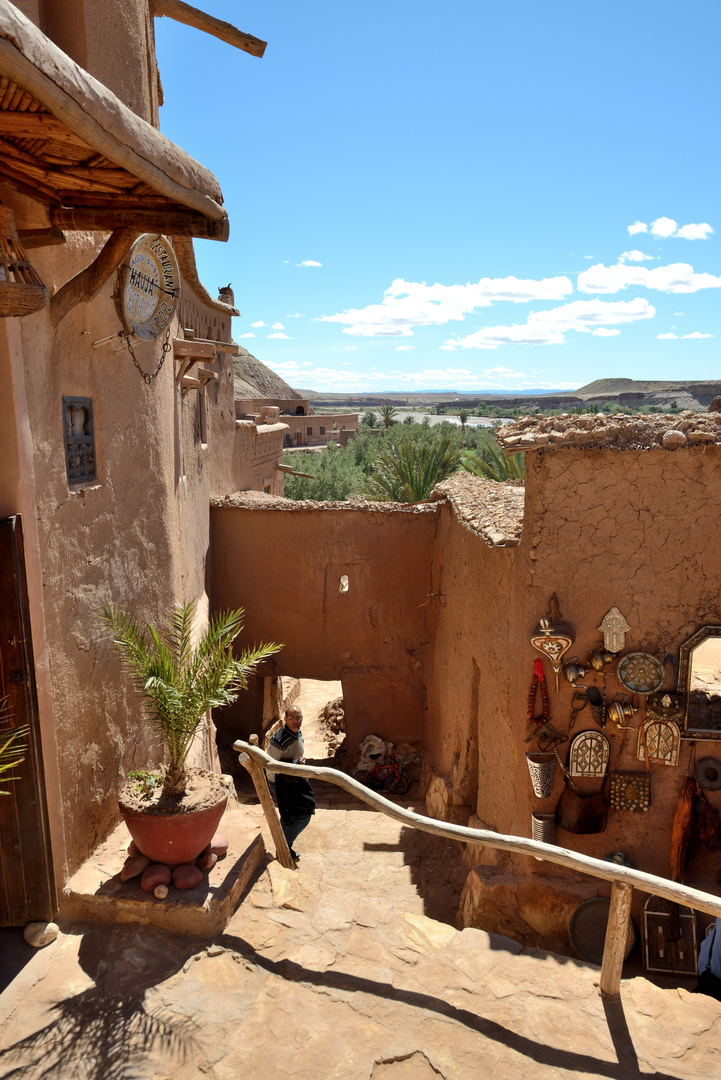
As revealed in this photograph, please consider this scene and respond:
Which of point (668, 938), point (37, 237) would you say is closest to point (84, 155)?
point (37, 237)

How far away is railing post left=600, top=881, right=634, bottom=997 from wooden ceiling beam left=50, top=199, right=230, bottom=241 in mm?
3863

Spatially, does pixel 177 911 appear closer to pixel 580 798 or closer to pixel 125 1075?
pixel 125 1075

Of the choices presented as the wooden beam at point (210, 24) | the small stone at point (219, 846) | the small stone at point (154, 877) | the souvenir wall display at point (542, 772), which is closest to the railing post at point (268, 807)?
the small stone at point (219, 846)

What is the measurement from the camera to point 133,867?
173 inches

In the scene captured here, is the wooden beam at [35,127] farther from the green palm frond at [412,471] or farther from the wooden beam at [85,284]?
the green palm frond at [412,471]

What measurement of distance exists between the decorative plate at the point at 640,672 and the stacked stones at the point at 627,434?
144cm

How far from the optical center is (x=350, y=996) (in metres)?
3.66

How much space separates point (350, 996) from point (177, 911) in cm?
116

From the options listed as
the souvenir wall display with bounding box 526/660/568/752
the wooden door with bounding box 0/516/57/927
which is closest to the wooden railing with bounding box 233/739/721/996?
the souvenir wall display with bounding box 526/660/568/752

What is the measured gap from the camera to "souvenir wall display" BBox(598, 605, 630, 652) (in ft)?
16.2

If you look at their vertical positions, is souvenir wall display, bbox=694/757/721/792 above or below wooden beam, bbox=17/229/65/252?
below

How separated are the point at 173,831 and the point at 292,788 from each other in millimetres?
2430

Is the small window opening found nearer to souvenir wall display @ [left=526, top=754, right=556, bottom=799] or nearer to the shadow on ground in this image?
the shadow on ground

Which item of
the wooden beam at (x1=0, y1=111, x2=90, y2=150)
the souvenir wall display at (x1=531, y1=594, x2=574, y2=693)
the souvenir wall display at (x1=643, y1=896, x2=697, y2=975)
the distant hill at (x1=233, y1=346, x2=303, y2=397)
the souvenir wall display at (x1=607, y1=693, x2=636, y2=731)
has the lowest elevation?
the souvenir wall display at (x1=643, y1=896, x2=697, y2=975)
